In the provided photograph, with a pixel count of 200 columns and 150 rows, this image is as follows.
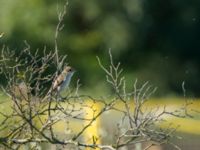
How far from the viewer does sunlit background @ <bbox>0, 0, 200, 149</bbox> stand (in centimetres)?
2142

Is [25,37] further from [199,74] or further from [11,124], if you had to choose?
[11,124]

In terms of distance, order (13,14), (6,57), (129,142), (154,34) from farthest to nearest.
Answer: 1. (154,34)
2. (13,14)
3. (6,57)
4. (129,142)

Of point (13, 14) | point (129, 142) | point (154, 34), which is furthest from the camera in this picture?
point (154, 34)

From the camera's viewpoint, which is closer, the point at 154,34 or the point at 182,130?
the point at 182,130

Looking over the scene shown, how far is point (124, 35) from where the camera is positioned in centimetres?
2167

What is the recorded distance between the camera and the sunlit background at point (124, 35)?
21.4 m

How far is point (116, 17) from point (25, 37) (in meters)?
2.10

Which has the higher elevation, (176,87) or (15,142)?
(176,87)

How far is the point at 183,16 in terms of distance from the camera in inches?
875

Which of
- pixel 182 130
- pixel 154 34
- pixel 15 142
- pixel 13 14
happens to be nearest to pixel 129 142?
pixel 15 142

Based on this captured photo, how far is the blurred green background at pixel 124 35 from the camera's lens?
70.3ft

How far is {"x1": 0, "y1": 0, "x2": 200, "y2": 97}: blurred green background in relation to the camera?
70.3ft

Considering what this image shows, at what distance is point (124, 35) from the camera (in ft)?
71.1

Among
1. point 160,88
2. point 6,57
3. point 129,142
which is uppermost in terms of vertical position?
point 160,88
